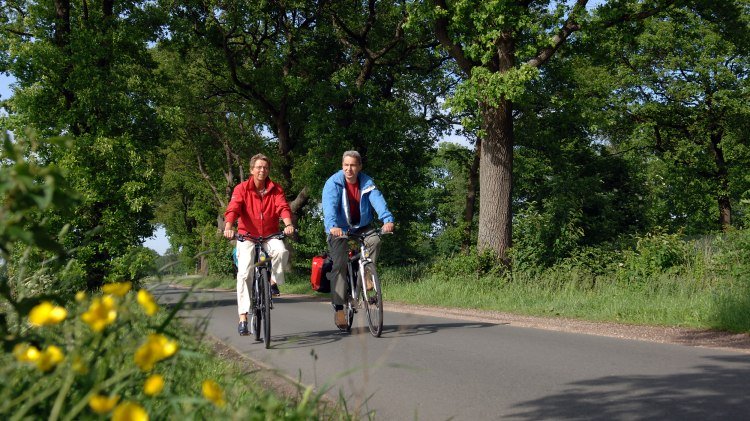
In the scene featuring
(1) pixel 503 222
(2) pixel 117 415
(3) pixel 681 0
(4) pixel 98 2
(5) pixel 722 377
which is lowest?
(5) pixel 722 377

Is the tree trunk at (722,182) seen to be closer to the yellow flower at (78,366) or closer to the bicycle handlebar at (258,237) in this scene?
the bicycle handlebar at (258,237)

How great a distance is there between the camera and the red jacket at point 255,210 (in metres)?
8.31

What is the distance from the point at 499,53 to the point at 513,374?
11.8 metres

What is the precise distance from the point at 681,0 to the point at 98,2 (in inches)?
586

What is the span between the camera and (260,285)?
801 cm

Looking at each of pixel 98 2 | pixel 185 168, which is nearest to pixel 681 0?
pixel 98 2

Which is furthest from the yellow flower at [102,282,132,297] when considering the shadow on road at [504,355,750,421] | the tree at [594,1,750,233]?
the tree at [594,1,750,233]

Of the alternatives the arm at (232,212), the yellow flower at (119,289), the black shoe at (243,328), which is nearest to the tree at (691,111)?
the arm at (232,212)

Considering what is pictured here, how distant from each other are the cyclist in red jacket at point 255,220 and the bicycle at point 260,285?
0.18 feet

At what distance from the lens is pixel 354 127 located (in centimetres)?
2417

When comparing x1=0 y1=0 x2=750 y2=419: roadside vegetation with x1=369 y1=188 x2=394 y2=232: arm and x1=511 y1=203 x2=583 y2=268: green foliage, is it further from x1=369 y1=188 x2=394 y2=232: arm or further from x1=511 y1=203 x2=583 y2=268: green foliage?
x1=369 y1=188 x2=394 y2=232: arm

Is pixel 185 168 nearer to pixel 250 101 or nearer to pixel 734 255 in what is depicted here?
pixel 250 101

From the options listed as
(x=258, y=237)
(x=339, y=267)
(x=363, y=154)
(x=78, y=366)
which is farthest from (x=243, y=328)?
(x=363, y=154)

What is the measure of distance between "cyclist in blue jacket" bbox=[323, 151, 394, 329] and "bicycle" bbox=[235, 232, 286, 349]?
71cm
